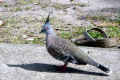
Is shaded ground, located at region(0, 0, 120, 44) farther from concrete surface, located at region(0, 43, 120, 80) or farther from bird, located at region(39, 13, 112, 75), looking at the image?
bird, located at region(39, 13, 112, 75)

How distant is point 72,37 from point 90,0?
3.78 meters

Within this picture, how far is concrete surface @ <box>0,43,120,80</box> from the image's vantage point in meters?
3.76

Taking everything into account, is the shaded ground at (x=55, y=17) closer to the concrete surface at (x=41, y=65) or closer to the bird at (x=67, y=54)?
the concrete surface at (x=41, y=65)

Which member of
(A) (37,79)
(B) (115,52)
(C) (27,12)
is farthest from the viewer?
(C) (27,12)

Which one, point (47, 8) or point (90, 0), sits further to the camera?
point (90, 0)

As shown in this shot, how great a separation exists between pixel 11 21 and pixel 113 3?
3585 mm

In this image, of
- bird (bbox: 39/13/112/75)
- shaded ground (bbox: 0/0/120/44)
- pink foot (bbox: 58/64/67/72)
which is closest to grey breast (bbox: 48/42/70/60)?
bird (bbox: 39/13/112/75)

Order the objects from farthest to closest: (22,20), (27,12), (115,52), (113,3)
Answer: (113,3) → (27,12) → (22,20) → (115,52)

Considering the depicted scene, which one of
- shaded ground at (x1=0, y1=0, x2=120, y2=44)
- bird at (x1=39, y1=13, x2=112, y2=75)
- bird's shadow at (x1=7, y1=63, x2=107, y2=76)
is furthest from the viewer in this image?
shaded ground at (x1=0, y1=0, x2=120, y2=44)

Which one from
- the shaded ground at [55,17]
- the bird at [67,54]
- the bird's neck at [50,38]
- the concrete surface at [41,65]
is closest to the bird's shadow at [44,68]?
the concrete surface at [41,65]

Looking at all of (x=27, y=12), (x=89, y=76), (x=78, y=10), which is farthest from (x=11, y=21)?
(x=89, y=76)

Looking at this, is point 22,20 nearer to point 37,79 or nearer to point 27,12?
point 27,12

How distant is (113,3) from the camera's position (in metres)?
8.84

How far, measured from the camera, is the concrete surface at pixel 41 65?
376 centimetres
